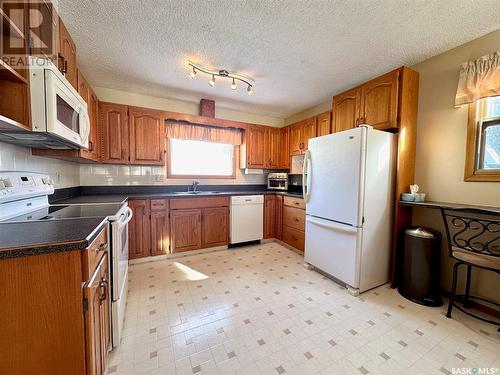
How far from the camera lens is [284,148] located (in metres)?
3.97

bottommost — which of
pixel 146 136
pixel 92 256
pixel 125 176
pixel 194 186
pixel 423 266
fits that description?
pixel 423 266

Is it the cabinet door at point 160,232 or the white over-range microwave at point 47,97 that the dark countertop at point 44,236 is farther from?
the cabinet door at point 160,232

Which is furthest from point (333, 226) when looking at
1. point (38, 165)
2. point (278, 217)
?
point (38, 165)

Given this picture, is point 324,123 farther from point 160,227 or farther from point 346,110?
point 160,227

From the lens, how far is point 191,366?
1.27 meters

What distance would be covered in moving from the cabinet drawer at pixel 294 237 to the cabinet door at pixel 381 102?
1.77 metres

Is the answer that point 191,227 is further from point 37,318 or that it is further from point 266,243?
point 37,318

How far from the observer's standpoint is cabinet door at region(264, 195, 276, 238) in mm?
3602

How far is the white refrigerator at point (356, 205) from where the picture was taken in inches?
80.1

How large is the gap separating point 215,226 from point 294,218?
1.26 meters

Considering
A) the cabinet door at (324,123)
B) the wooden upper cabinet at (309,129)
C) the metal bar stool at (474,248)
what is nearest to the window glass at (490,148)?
the metal bar stool at (474,248)

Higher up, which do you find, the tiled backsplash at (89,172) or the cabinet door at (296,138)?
the cabinet door at (296,138)

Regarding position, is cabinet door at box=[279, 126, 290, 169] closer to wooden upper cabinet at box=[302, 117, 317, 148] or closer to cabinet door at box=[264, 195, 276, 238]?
wooden upper cabinet at box=[302, 117, 317, 148]

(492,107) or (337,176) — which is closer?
(492,107)
